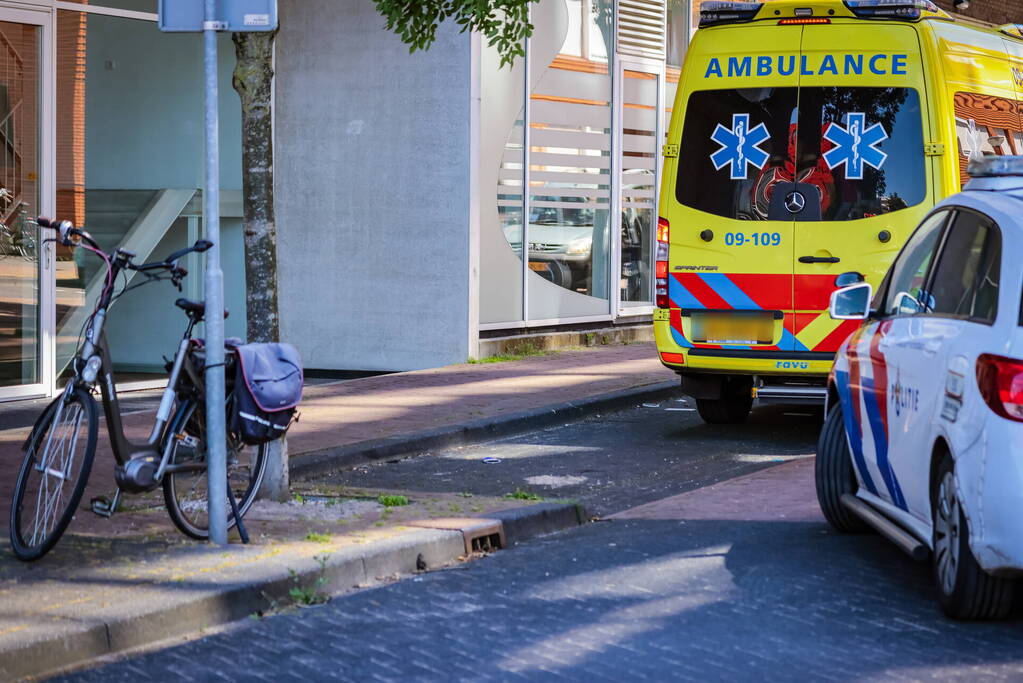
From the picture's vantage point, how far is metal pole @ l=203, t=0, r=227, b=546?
6.39 metres

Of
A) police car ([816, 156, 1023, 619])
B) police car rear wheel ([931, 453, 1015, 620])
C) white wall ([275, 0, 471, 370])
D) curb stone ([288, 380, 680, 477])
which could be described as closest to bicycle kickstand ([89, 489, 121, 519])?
curb stone ([288, 380, 680, 477])

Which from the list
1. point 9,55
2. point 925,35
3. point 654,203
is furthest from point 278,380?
point 654,203

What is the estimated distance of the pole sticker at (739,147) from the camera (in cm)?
1024

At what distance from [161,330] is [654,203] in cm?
695

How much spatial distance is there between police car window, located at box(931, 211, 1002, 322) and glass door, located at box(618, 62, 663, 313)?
37.4 ft

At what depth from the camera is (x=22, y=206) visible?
12.0 meters

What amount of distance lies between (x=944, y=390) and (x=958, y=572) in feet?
2.17

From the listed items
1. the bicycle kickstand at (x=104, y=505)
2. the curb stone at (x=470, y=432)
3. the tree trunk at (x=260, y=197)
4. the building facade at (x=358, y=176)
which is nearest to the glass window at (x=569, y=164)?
the building facade at (x=358, y=176)

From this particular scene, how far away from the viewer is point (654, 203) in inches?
730

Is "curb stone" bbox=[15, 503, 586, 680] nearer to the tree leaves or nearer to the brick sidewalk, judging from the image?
the brick sidewalk

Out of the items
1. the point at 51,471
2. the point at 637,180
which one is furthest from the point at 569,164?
the point at 51,471

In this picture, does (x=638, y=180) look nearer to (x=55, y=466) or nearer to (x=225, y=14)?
(x=225, y=14)

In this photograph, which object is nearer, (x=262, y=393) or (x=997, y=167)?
(x=997, y=167)

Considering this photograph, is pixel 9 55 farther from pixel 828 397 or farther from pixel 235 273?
pixel 828 397
